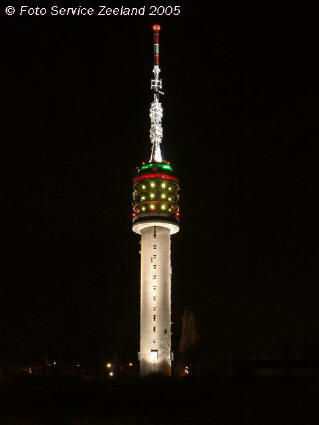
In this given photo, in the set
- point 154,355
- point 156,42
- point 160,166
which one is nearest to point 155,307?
point 154,355

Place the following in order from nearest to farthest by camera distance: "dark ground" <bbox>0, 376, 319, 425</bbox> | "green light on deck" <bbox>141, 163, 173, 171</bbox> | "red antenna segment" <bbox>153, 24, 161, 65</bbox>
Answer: "dark ground" <bbox>0, 376, 319, 425</bbox> → "green light on deck" <bbox>141, 163, 173, 171</bbox> → "red antenna segment" <bbox>153, 24, 161, 65</bbox>

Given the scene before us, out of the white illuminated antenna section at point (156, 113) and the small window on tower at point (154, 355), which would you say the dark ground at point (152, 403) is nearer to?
the small window on tower at point (154, 355)

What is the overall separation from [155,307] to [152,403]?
152 feet

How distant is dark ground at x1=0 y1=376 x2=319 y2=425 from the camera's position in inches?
1933

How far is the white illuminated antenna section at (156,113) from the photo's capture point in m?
115

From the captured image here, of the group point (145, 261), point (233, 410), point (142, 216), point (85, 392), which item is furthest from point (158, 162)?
point (233, 410)

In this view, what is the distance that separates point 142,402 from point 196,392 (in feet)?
18.5

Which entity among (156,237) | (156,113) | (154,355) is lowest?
(154,355)

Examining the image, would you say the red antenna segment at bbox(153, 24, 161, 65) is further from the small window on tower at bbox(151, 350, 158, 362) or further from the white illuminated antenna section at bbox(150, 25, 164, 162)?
the small window on tower at bbox(151, 350, 158, 362)

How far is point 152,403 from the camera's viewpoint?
55.8 m

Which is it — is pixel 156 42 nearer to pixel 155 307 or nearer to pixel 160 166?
pixel 160 166

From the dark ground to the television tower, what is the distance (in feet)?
113

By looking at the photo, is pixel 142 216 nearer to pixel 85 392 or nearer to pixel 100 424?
pixel 85 392

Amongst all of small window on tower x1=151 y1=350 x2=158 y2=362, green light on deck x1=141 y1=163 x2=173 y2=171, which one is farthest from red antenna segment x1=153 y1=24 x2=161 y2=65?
small window on tower x1=151 y1=350 x2=158 y2=362
